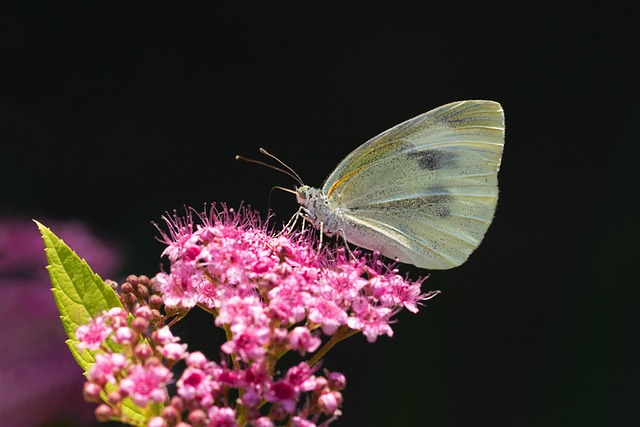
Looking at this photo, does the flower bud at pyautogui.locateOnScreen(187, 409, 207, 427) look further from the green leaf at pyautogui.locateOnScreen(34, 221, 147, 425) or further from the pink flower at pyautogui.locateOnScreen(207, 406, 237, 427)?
the green leaf at pyautogui.locateOnScreen(34, 221, 147, 425)

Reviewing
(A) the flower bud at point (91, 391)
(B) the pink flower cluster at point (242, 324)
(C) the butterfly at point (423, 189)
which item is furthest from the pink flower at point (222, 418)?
(C) the butterfly at point (423, 189)

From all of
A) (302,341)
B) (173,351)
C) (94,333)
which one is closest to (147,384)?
(173,351)

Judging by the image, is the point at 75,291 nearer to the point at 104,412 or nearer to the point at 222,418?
the point at 104,412

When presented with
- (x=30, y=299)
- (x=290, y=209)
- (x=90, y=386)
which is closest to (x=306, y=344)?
(x=90, y=386)

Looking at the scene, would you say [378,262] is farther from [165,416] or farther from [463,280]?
[463,280]

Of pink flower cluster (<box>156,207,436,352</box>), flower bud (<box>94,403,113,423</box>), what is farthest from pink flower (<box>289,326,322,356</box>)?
flower bud (<box>94,403,113,423</box>)
